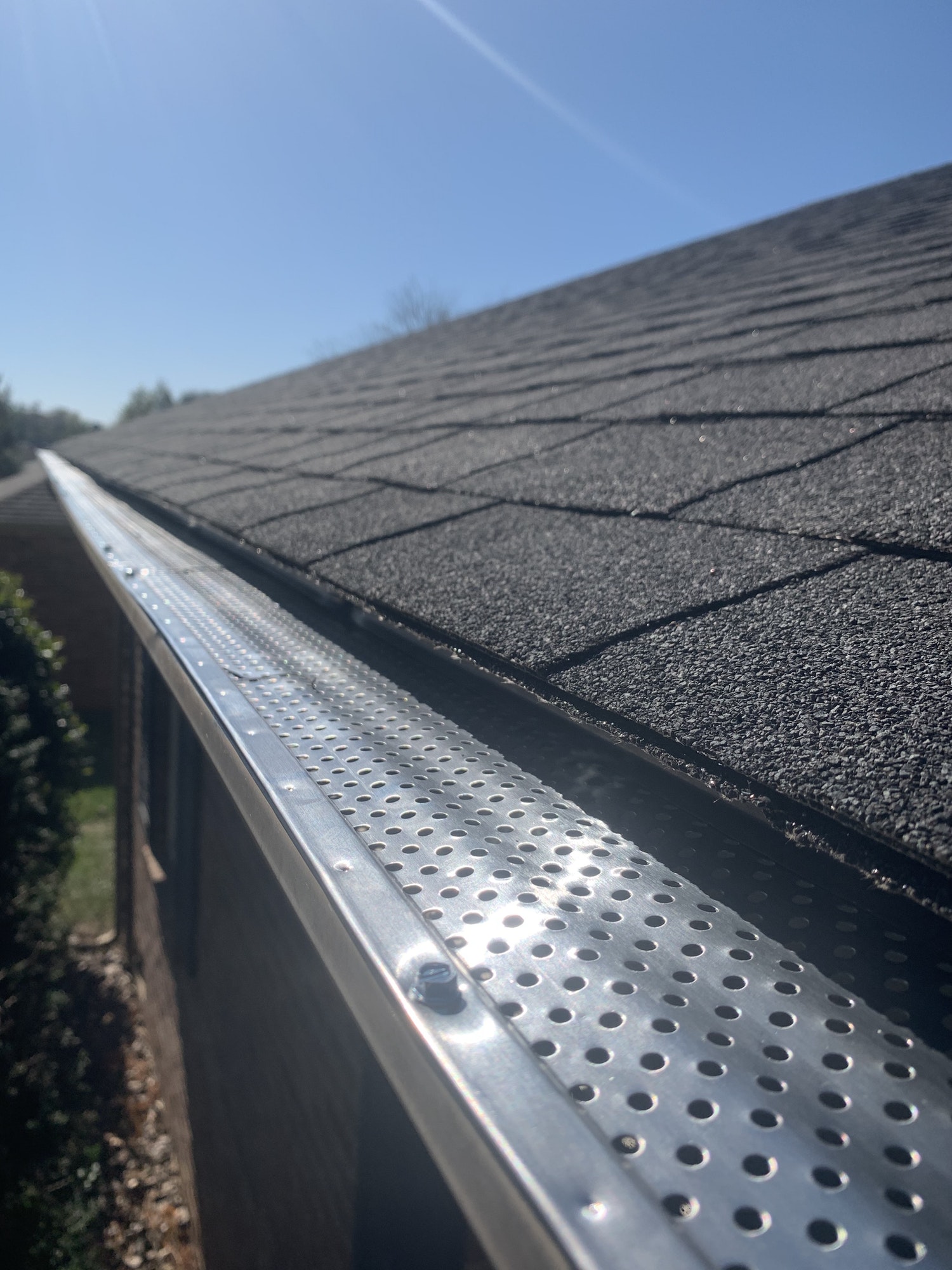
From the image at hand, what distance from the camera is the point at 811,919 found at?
0.76m

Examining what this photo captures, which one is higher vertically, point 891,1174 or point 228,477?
point 228,477

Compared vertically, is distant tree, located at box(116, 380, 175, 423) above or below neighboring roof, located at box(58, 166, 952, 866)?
above

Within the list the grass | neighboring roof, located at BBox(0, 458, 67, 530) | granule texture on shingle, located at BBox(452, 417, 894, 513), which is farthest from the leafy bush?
neighboring roof, located at BBox(0, 458, 67, 530)

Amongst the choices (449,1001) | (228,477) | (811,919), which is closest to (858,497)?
(811,919)

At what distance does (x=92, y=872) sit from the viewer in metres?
8.51

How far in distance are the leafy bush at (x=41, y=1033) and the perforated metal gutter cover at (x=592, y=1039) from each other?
419 cm

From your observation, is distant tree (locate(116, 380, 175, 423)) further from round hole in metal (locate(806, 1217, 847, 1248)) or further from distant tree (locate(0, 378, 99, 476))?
round hole in metal (locate(806, 1217, 847, 1248))

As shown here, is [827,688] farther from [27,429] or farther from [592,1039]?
[27,429]

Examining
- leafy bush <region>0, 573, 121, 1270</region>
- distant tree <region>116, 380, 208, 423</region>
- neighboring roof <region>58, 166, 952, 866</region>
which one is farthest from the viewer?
distant tree <region>116, 380, 208, 423</region>

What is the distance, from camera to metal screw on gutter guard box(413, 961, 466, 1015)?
0.59 meters

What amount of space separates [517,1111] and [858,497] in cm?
119

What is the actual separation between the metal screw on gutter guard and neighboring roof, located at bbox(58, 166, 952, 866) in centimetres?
34

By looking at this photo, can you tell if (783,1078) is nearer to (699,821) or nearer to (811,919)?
(811,919)

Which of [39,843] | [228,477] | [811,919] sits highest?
[228,477]
